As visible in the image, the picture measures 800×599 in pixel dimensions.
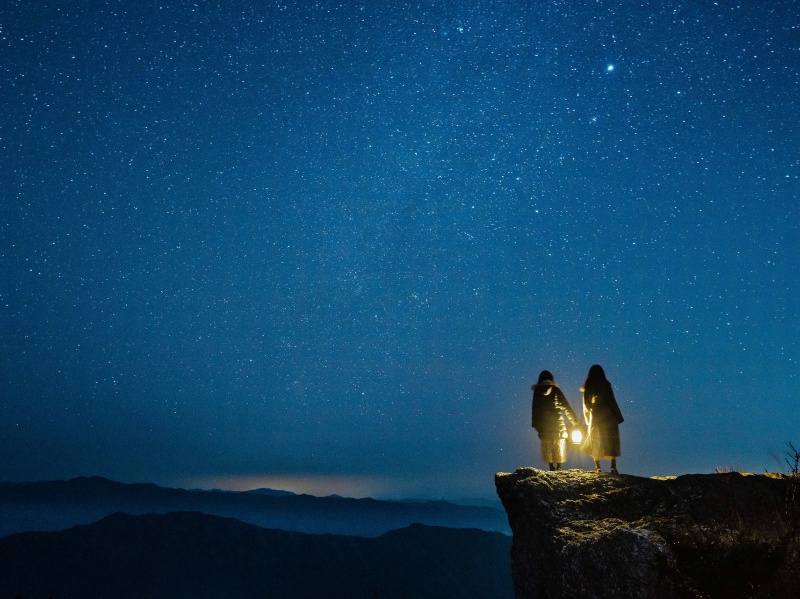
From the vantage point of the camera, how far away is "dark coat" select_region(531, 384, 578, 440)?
9352 mm

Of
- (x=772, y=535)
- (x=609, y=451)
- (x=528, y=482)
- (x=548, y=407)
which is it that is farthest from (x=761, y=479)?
(x=548, y=407)

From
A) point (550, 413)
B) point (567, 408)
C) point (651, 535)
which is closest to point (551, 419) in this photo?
point (550, 413)

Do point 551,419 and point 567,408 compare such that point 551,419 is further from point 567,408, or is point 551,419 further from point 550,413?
point 567,408

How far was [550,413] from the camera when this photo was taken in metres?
9.43

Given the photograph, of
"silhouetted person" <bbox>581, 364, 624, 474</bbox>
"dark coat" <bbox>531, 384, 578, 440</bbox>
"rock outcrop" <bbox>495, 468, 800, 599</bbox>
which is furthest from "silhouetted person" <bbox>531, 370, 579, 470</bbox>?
"rock outcrop" <bbox>495, 468, 800, 599</bbox>

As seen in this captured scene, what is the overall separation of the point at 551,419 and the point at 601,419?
0.97 meters

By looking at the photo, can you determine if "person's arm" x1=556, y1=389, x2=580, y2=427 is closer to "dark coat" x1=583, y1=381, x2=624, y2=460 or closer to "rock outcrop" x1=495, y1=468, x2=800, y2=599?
"dark coat" x1=583, y1=381, x2=624, y2=460

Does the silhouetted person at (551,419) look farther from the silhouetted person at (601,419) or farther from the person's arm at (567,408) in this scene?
the silhouetted person at (601,419)

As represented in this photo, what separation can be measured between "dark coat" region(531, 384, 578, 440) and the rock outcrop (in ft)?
5.85

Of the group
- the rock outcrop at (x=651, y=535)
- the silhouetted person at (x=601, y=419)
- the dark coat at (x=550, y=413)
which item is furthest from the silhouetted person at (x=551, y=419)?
the rock outcrop at (x=651, y=535)

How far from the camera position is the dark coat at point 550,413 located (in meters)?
9.35

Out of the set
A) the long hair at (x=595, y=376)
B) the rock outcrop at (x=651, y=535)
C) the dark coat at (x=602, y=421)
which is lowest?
the rock outcrop at (x=651, y=535)

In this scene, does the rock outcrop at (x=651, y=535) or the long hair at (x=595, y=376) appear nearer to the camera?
the rock outcrop at (x=651, y=535)

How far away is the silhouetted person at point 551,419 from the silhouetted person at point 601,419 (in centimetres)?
44
